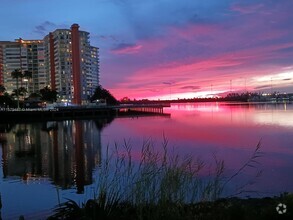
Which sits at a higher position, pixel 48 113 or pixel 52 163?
pixel 48 113

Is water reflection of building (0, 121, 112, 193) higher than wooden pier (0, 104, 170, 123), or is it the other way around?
wooden pier (0, 104, 170, 123)

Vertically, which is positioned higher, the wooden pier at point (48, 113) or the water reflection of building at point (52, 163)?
the wooden pier at point (48, 113)

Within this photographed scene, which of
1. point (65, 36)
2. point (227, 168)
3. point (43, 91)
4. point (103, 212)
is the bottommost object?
point (227, 168)

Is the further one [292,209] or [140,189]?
[140,189]

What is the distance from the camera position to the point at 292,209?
621 cm

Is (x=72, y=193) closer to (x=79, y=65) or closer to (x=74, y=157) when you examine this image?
(x=74, y=157)

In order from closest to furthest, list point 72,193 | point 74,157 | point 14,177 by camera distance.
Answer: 1. point 72,193
2. point 14,177
3. point 74,157

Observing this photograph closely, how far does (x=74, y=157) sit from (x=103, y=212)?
21911 mm

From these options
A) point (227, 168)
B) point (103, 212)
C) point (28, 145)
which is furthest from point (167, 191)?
point (28, 145)

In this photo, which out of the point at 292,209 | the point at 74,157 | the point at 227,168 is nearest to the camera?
the point at 292,209

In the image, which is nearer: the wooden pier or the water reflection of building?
the water reflection of building

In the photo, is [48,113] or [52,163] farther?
[48,113]

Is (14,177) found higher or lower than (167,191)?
lower

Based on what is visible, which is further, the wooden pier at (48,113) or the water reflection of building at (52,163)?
the wooden pier at (48,113)
